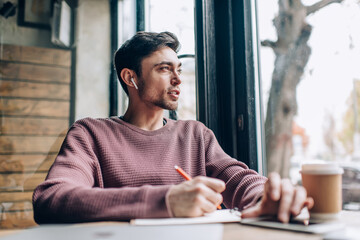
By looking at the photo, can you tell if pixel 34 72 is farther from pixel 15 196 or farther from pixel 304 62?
pixel 304 62

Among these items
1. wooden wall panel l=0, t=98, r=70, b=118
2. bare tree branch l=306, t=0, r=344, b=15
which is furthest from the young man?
wooden wall panel l=0, t=98, r=70, b=118

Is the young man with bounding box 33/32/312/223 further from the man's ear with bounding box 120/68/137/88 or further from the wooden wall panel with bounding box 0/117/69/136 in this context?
the wooden wall panel with bounding box 0/117/69/136

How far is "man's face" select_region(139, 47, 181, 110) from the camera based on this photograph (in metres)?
1.46

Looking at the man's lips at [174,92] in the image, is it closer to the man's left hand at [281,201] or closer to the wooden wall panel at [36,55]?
the man's left hand at [281,201]

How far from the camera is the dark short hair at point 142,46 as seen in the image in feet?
5.07

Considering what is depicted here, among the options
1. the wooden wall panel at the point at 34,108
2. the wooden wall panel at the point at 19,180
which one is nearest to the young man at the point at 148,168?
the wooden wall panel at the point at 34,108

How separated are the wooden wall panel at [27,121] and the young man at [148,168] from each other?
111 centimetres

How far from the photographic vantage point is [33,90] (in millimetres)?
2490

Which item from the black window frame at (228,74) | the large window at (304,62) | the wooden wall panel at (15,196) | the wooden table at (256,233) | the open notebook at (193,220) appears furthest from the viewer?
the wooden wall panel at (15,196)

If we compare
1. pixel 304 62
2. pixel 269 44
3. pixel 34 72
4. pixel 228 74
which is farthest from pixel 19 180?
pixel 304 62

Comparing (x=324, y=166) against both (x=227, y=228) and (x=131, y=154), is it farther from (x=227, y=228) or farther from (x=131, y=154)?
(x=131, y=154)

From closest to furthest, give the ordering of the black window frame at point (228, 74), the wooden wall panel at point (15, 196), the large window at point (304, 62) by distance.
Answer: the large window at point (304, 62) < the black window frame at point (228, 74) < the wooden wall panel at point (15, 196)

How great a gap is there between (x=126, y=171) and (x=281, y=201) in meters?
0.65

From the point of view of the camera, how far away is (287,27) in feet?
5.67
